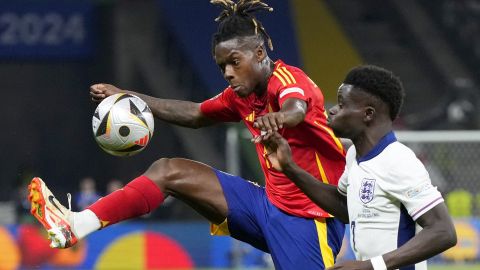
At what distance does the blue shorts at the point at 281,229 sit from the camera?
6914 millimetres

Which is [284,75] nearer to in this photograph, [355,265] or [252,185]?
[252,185]

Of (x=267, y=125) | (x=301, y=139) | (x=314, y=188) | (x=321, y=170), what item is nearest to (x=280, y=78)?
(x=301, y=139)

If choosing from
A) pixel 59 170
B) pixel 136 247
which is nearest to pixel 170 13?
pixel 59 170

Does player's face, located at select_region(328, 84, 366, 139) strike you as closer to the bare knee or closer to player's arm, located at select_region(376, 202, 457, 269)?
player's arm, located at select_region(376, 202, 457, 269)

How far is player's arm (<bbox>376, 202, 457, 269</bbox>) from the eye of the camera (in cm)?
532

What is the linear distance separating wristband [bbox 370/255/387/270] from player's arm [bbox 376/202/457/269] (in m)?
0.02

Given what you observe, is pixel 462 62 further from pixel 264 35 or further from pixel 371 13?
pixel 264 35

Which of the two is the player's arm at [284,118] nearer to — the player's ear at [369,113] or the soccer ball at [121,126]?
the player's ear at [369,113]

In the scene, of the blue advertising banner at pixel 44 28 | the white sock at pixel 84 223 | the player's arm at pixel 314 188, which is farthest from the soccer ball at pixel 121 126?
the blue advertising banner at pixel 44 28

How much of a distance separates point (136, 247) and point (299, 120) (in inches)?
379

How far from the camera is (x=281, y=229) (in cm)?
695

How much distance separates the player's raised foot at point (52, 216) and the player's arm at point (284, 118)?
1264mm

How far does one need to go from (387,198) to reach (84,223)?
5.93 feet

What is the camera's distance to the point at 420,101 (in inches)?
925
